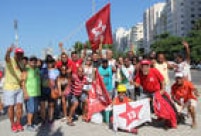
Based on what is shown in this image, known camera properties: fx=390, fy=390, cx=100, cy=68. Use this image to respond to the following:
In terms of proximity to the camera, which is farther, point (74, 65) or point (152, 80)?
point (74, 65)

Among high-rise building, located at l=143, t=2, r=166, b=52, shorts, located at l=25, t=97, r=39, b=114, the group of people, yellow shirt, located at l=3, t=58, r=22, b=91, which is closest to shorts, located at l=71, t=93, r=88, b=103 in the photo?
the group of people

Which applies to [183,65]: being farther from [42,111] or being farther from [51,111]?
[42,111]

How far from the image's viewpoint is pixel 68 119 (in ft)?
30.5

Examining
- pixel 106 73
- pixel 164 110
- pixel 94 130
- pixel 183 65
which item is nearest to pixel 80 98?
pixel 106 73

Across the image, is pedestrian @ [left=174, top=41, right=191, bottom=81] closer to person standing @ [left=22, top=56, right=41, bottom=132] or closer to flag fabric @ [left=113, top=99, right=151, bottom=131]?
flag fabric @ [left=113, top=99, right=151, bottom=131]

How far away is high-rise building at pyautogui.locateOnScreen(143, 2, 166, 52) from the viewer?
15102 centimetres

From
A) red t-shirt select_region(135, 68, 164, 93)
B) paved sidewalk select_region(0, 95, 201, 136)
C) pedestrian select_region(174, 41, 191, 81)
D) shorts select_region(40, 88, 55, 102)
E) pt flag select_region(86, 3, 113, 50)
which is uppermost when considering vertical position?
pt flag select_region(86, 3, 113, 50)

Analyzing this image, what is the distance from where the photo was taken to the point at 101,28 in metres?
11.1

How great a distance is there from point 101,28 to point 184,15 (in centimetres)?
12193

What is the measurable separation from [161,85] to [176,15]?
423ft

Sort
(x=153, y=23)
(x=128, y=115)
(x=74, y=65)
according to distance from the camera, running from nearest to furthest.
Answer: (x=128, y=115)
(x=74, y=65)
(x=153, y=23)

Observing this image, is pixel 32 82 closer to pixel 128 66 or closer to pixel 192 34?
pixel 128 66

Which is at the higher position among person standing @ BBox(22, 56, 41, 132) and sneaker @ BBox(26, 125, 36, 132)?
person standing @ BBox(22, 56, 41, 132)

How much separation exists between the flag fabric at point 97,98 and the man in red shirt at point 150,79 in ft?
2.58
